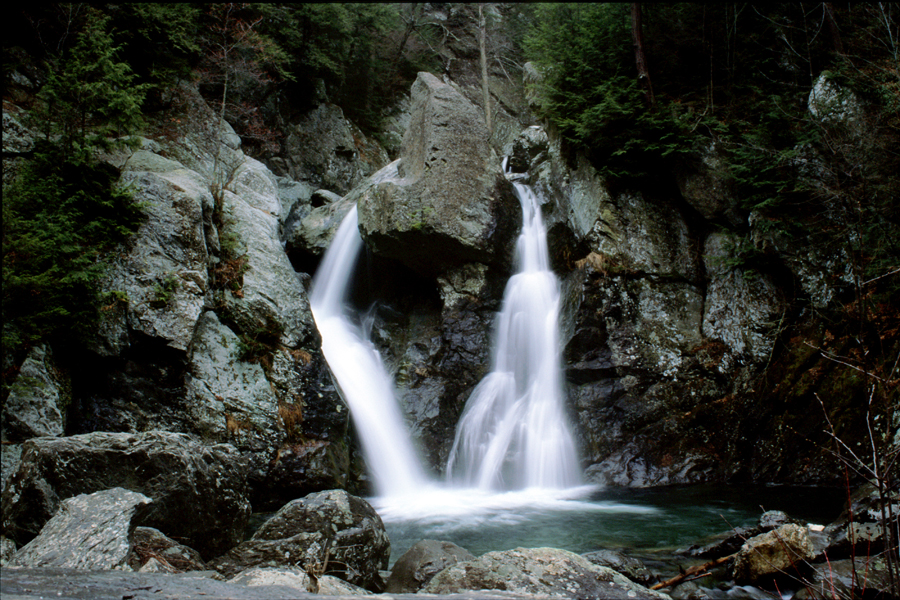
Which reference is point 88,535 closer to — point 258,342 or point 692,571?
point 258,342

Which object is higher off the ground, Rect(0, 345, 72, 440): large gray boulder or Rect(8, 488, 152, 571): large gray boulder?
Rect(0, 345, 72, 440): large gray boulder

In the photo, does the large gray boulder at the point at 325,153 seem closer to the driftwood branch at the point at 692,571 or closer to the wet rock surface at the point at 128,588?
the wet rock surface at the point at 128,588

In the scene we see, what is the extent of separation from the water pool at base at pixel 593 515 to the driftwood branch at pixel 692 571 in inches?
26.8

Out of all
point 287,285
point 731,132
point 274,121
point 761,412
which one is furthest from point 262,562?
point 274,121

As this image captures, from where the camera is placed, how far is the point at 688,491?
8.60m

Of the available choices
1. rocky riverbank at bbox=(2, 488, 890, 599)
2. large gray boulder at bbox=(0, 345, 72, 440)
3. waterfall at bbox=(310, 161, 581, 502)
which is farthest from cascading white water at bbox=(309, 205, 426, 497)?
large gray boulder at bbox=(0, 345, 72, 440)

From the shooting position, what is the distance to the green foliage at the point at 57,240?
6.20m

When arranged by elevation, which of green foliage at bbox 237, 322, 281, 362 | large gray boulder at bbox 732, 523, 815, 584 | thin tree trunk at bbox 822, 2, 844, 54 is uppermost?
thin tree trunk at bbox 822, 2, 844, 54

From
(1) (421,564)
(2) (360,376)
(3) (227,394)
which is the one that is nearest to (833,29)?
(2) (360,376)

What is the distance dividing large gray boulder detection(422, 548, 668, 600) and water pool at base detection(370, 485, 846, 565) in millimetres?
2611

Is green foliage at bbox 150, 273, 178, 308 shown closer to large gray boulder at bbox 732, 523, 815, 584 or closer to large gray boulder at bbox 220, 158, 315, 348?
large gray boulder at bbox 220, 158, 315, 348

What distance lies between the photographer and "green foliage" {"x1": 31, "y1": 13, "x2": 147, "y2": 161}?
25.8 feet

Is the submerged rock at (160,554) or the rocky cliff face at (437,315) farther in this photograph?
the rocky cliff face at (437,315)

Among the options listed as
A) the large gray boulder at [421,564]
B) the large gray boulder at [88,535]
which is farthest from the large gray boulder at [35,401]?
the large gray boulder at [421,564]
